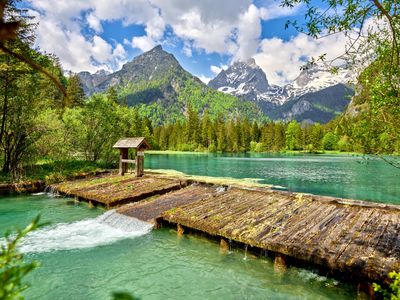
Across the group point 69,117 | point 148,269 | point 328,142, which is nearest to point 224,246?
point 148,269

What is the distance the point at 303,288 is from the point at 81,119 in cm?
3306

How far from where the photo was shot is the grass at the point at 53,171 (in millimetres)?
24781

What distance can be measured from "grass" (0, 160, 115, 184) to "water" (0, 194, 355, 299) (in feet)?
35.9

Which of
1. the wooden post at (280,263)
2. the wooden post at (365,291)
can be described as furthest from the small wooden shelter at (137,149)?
the wooden post at (365,291)

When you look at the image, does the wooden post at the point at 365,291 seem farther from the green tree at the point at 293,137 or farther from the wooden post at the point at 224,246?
the green tree at the point at 293,137

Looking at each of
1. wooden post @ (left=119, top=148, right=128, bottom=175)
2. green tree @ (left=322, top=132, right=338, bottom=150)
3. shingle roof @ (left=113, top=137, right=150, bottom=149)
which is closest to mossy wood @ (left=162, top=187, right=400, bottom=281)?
shingle roof @ (left=113, top=137, right=150, bottom=149)

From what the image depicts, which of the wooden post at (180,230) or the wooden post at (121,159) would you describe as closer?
the wooden post at (180,230)

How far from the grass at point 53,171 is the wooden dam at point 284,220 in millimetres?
7027

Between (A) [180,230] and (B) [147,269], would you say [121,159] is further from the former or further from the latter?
(B) [147,269]

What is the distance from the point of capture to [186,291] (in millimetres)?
8922

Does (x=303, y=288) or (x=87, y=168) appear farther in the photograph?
(x=87, y=168)

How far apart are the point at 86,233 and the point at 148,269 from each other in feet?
16.7

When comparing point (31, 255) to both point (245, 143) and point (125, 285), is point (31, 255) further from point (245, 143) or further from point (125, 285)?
point (245, 143)

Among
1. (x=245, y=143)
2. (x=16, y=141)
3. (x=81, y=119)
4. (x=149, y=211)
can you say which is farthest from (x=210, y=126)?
(x=149, y=211)
